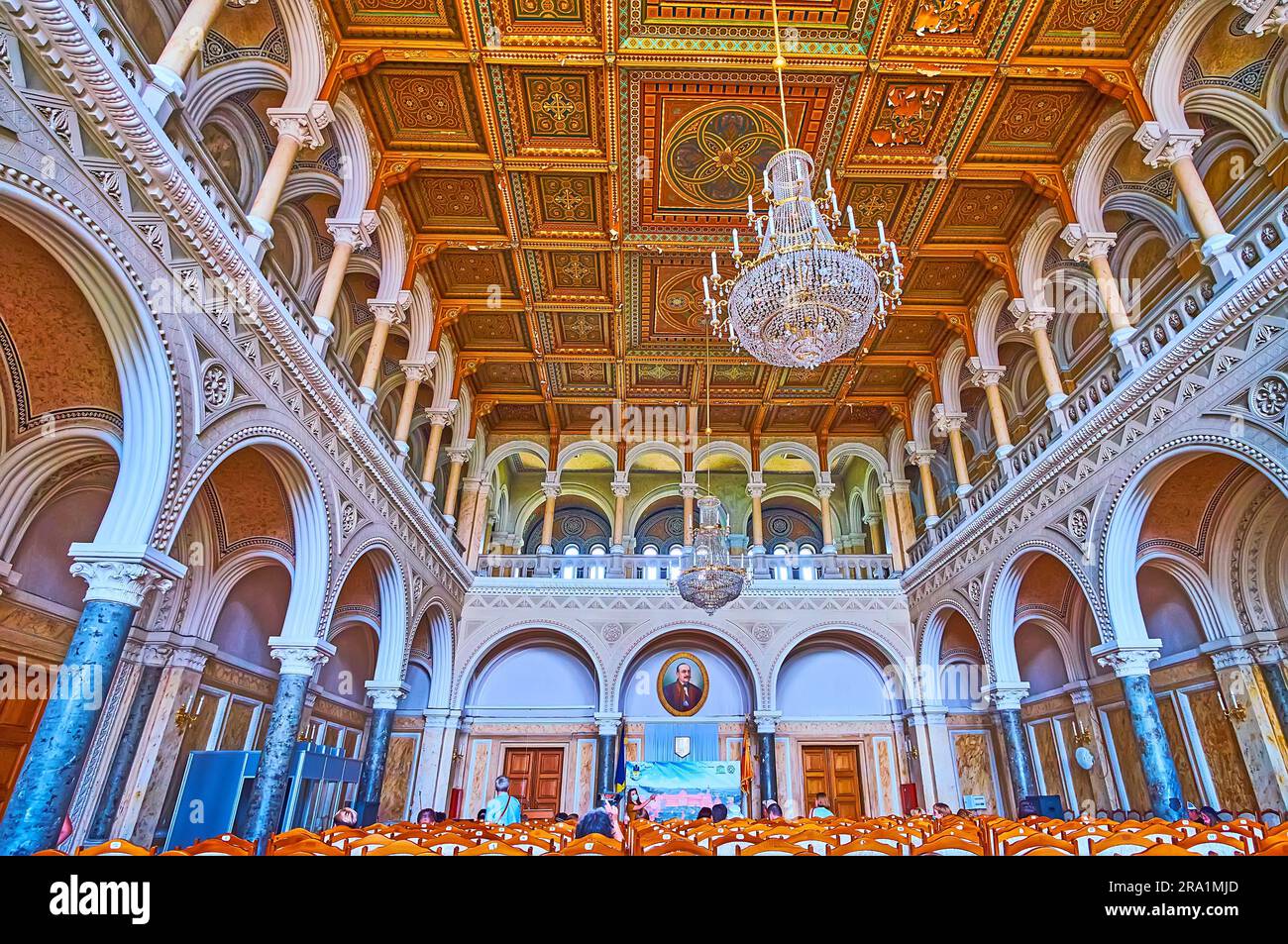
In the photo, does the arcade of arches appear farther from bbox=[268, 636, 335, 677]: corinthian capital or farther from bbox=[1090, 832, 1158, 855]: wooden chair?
bbox=[1090, 832, 1158, 855]: wooden chair

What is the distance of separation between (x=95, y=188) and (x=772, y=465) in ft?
55.4

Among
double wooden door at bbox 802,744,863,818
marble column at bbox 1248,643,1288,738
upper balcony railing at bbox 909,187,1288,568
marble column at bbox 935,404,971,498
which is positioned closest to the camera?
upper balcony railing at bbox 909,187,1288,568

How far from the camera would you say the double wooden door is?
1489 centimetres

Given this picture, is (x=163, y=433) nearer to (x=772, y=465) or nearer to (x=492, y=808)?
(x=492, y=808)

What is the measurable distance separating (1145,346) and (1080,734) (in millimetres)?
7303

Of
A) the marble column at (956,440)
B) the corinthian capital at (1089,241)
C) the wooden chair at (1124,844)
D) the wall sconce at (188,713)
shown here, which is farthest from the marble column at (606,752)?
the corinthian capital at (1089,241)

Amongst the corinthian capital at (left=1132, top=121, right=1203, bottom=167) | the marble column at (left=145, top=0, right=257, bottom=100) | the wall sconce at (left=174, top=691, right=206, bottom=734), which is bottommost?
the wall sconce at (left=174, top=691, right=206, bottom=734)

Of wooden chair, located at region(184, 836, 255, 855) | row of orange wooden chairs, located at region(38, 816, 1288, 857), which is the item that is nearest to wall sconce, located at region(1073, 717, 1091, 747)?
row of orange wooden chairs, located at region(38, 816, 1288, 857)

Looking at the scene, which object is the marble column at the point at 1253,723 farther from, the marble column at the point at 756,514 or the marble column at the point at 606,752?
the marble column at the point at 606,752

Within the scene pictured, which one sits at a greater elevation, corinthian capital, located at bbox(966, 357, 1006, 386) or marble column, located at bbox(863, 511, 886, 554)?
corinthian capital, located at bbox(966, 357, 1006, 386)

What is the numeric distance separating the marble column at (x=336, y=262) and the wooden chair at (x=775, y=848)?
7579mm

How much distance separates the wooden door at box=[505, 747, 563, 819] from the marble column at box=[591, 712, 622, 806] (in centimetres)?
104

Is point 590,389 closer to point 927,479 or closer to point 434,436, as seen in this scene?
point 434,436
